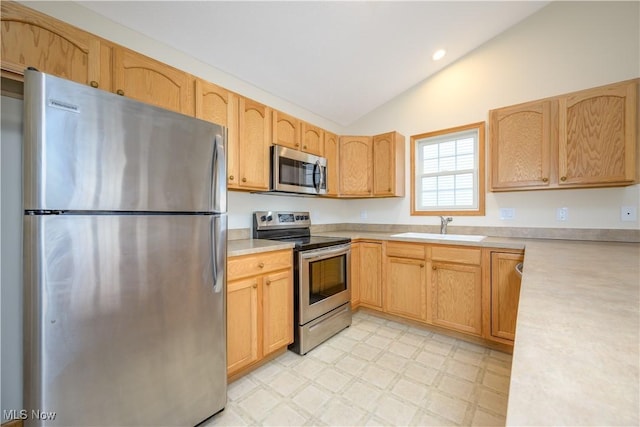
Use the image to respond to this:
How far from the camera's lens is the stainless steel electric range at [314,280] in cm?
Answer: 212

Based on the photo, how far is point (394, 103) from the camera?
10.7 feet

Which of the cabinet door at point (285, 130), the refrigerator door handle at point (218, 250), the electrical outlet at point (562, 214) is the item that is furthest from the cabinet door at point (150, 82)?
the electrical outlet at point (562, 214)

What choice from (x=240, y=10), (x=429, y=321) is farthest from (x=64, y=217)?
(x=429, y=321)

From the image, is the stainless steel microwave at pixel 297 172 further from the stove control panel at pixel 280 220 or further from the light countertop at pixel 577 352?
the light countertop at pixel 577 352

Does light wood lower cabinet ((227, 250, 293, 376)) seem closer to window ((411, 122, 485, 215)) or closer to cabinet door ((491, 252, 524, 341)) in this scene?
cabinet door ((491, 252, 524, 341))

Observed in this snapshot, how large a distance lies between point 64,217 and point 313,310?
5.62 feet

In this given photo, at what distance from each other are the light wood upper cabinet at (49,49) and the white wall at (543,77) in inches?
114

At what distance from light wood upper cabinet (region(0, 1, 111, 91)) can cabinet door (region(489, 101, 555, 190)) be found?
2.97 metres

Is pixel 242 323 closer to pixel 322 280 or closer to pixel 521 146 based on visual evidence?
pixel 322 280

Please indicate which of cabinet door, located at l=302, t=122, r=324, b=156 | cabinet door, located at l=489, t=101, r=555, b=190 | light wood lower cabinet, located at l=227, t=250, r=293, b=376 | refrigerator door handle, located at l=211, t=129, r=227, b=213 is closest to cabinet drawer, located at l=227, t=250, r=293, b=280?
light wood lower cabinet, located at l=227, t=250, r=293, b=376

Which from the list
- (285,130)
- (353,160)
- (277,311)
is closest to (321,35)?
(285,130)

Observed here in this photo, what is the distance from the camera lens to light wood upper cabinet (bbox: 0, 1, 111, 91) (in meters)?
1.15

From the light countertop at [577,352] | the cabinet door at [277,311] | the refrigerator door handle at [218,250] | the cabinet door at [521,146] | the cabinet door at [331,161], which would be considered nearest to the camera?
the light countertop at [577,352]

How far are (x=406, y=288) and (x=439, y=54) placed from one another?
2.39 meters
